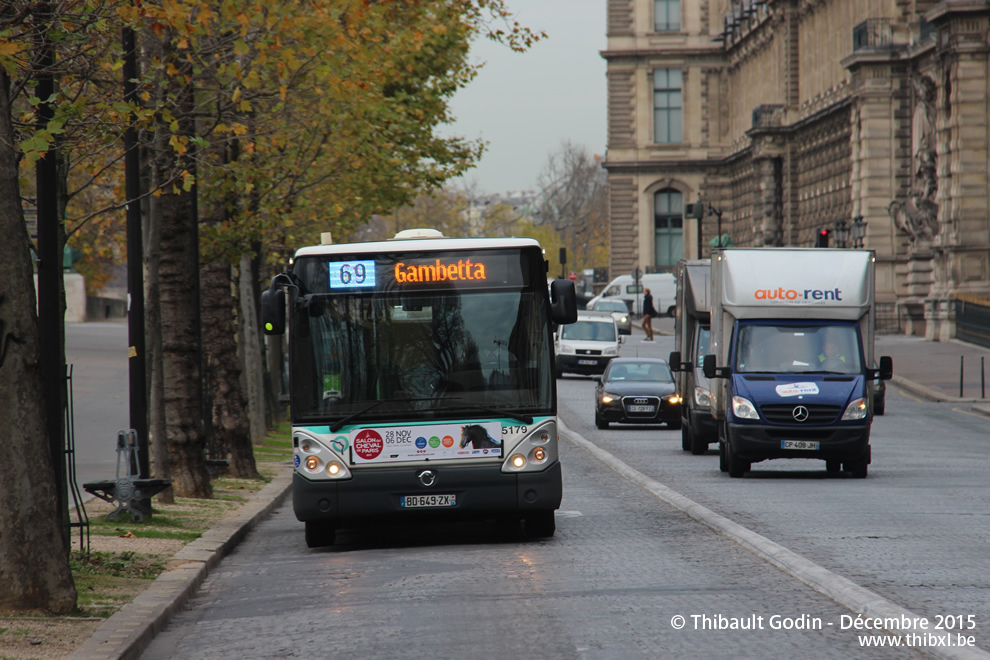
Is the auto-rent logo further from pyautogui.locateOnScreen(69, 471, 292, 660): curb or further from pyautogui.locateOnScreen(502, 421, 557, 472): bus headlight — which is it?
pyautogui.locateOnScreen(502, 421, 557, 472): bus headlight

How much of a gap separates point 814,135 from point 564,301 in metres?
59.0

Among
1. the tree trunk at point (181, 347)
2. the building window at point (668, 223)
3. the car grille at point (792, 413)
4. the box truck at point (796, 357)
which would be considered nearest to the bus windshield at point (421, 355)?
the tree trunk at point (181, 347)

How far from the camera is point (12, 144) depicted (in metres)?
9.61

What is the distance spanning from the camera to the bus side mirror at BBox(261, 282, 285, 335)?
13.1m

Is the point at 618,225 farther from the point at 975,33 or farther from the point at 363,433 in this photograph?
the point at 363,433

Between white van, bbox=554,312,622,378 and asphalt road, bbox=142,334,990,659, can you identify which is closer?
asphalt road, bbox=142,334,990,659

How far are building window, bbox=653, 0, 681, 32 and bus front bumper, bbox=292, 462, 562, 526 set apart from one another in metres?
86.6

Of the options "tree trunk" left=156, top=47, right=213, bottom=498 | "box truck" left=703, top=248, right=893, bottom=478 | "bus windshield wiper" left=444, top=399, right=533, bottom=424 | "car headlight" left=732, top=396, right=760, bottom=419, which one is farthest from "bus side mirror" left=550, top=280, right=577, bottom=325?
"car headlight" left=732, top=396, right=760, bottom=419

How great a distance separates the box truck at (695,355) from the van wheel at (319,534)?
1220 cm

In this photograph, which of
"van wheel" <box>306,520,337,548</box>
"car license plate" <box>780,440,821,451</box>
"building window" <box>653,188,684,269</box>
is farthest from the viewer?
"building window" <box>653,188,684,269</box>

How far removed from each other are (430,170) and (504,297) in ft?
77.4

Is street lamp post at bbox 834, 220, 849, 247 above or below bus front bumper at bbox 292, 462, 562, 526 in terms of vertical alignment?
above

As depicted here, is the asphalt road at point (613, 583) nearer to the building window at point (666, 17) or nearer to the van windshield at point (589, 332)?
the van windshield at point (589, 332)

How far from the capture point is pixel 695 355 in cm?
2606
